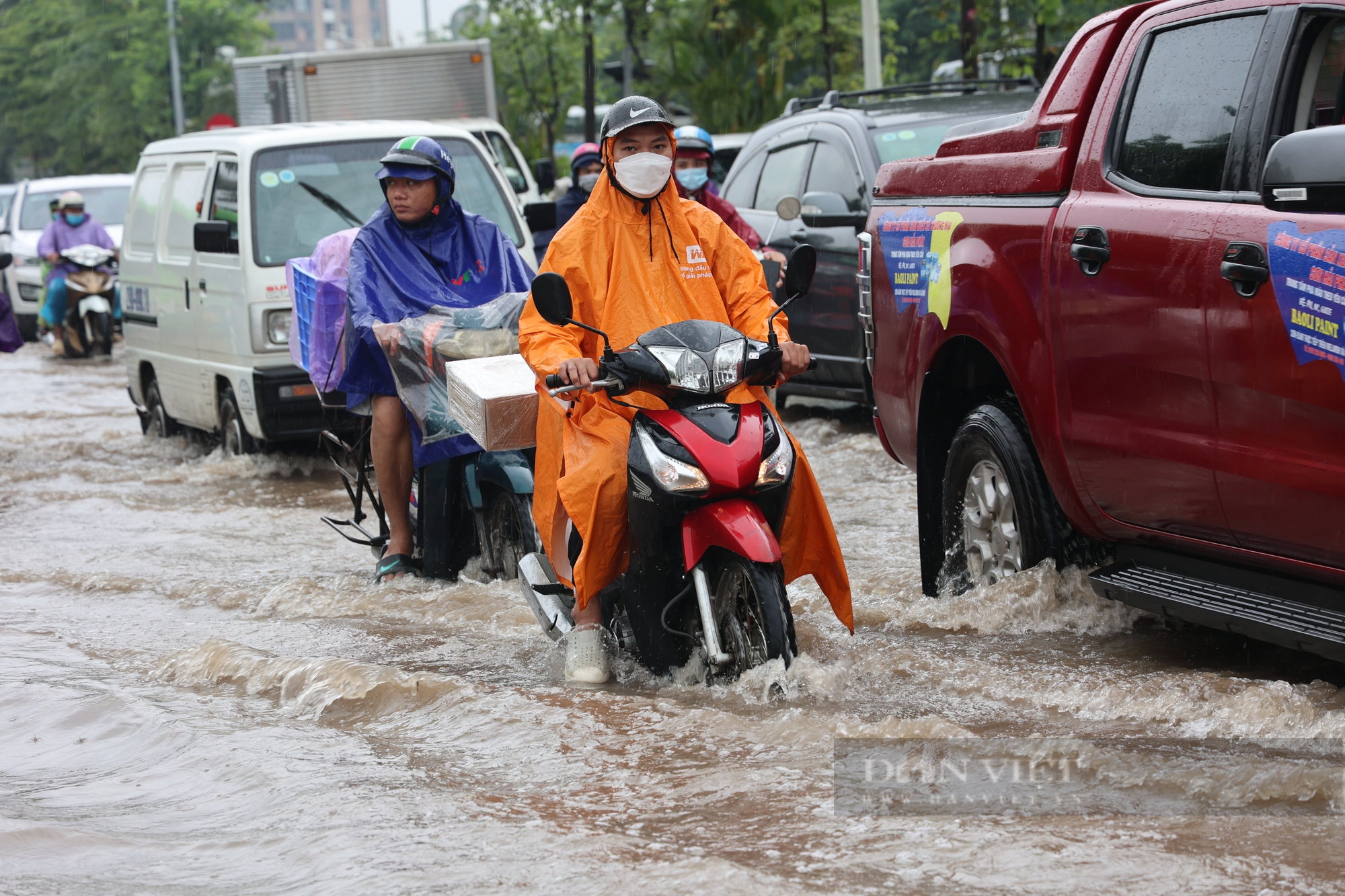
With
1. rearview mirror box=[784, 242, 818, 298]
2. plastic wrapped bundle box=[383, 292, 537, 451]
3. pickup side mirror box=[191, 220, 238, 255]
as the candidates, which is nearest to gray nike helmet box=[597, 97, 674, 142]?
rearview mirror box=[784, 242, 818, 298]

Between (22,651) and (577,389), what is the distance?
2754 mm

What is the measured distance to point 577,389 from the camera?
4.41 meters

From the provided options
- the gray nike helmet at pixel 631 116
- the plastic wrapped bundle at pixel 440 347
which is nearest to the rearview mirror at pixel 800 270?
the gray nike helmet at pixel 631 116

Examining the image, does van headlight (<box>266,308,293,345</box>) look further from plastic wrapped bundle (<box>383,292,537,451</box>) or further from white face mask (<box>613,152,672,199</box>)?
white face mask (<box>613,152,672,199</box>)

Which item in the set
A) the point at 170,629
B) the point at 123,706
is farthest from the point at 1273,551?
the point at 170,629

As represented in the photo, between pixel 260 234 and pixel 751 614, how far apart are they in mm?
6005

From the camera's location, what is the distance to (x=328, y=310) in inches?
258

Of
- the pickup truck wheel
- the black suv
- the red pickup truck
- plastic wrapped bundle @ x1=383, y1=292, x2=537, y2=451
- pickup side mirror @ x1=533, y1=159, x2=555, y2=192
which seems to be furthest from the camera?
pickup side mirror @ x1=533, y1=159, x2=555, y2=192

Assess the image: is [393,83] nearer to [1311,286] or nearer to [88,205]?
[88,205]

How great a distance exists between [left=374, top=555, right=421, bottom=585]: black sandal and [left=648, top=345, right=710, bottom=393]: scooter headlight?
256cm

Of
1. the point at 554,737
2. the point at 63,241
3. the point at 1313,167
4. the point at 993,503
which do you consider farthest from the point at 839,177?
the point at 63,241

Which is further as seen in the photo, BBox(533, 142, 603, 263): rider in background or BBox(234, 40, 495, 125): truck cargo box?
BBox(234, 40, 495, 125): truck cargo box

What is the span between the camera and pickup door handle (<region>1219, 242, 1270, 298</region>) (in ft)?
12.9

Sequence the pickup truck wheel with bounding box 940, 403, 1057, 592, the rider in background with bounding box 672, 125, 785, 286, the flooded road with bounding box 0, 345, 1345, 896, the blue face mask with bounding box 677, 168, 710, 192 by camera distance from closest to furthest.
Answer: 1. the flooded road with bounding box 0, 345, 1345, 896
2. the pickup truck wheel with bounding box 940, 403, 1057, 592
3. the rider in background with bounding box 672, 125, 785, 286
4. the blue face mask with bounding box 677, 168, 710, 192
